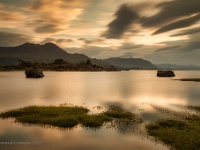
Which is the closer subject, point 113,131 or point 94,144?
point 94,144

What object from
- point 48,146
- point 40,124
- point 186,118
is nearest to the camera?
point 48,146

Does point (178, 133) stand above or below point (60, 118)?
above

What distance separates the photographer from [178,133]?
76.8 feet

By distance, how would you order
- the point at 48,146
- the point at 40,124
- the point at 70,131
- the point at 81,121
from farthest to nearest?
the point at 81,121 → the point at 40,124 → the point at 70,131 → the point at 48,146

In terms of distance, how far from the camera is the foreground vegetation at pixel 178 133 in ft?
67.2

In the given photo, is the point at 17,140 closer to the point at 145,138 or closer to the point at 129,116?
the point at 145,138

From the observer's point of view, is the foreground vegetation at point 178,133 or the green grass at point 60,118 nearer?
the foreground vegetation at point 178,133

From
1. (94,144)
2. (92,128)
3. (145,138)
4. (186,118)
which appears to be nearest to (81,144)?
(94,144)

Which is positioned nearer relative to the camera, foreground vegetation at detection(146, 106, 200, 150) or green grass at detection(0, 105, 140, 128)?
foreground vegetation at detection(146, 106, 200, 150)

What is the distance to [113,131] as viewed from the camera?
2520 centimetres

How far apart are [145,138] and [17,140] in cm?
1351

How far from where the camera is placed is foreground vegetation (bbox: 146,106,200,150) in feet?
67.2

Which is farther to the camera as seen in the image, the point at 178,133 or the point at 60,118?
the point at 60,118

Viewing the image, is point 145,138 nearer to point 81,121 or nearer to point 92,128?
point 92,128
